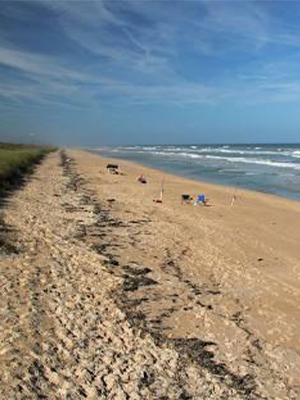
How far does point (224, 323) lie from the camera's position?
20.2ft

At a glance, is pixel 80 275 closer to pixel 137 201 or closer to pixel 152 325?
pixel 152 325

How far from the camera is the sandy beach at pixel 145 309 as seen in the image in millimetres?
4574

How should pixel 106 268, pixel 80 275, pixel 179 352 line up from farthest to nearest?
1. pixel 106 268
2. pixel 80 275
3. pixel 179 352

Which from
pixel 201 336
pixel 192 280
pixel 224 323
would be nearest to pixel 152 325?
pixel 201 336

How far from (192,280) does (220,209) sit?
8.69 meters

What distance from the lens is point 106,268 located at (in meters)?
8.12

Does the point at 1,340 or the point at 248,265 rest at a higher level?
the point at 1,340

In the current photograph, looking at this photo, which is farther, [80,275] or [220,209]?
[220,209]

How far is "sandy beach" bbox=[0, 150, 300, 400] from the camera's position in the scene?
15.0 ft

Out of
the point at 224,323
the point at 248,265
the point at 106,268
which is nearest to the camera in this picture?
the point at 224,323

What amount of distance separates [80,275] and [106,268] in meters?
0.69

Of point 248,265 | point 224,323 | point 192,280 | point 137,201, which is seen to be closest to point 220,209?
point 137,201

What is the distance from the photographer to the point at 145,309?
6.50 metres

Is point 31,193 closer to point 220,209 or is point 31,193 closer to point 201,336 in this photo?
point 220,209
